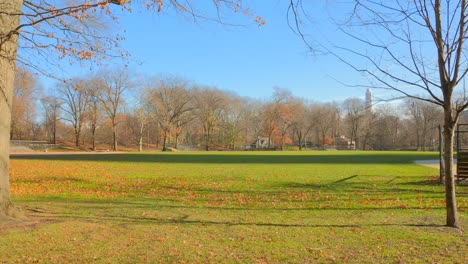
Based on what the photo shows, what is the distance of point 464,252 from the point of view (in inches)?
208

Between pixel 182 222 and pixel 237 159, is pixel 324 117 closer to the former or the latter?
pixel 237 159

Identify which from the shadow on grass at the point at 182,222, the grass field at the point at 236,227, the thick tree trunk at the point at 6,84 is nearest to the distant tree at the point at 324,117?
the grass field at the point at 236,227

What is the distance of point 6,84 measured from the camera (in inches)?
263

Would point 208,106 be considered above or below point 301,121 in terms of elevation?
above

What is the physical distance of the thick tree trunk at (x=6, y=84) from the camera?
6500 millimetres

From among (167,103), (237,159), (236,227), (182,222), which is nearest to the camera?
(236,227)

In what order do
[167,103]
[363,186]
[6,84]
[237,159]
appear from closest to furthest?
[6,84], [363,186], [237,159], [167,103]

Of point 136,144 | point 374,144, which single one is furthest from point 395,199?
point 374,144

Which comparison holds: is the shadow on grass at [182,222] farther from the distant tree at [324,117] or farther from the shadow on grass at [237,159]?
the distant tree at [324,117]

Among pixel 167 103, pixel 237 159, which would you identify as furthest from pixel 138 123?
pixel 237 159

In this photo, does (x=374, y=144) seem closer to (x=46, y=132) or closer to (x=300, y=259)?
(x=46, y=132)

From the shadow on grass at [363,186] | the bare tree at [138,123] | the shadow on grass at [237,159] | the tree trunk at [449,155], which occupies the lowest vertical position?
the shadow on grass at [363,186]

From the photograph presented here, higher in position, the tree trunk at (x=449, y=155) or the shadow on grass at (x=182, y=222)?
the tree trunk at (x=449, y=155)

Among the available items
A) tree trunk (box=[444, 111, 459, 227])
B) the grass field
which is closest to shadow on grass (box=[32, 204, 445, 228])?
the grass field
